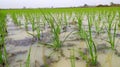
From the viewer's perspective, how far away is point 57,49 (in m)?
1.59

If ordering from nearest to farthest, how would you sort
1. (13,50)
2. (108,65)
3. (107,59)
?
(108,65) → (107,59) → (13,50)

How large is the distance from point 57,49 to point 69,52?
0.38 feet

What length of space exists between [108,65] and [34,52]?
2.07 feet

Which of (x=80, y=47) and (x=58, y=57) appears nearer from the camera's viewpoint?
(x=58, y=57)

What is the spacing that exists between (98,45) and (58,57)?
46 cm

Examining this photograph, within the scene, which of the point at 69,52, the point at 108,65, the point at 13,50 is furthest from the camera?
the point at 13,50

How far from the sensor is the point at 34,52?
156 cm

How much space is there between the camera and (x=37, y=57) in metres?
1.42

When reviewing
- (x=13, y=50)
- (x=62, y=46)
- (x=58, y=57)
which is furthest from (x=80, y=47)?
(x=13, y=50)

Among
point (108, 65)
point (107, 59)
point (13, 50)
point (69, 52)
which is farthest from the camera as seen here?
point (13, 50)

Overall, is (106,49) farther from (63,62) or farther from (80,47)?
(63,62)

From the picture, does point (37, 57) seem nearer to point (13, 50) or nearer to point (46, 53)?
point (46, 53)

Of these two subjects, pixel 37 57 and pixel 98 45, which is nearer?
pixel 37 57

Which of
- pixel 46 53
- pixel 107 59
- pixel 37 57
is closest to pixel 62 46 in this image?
pixel 46 53
